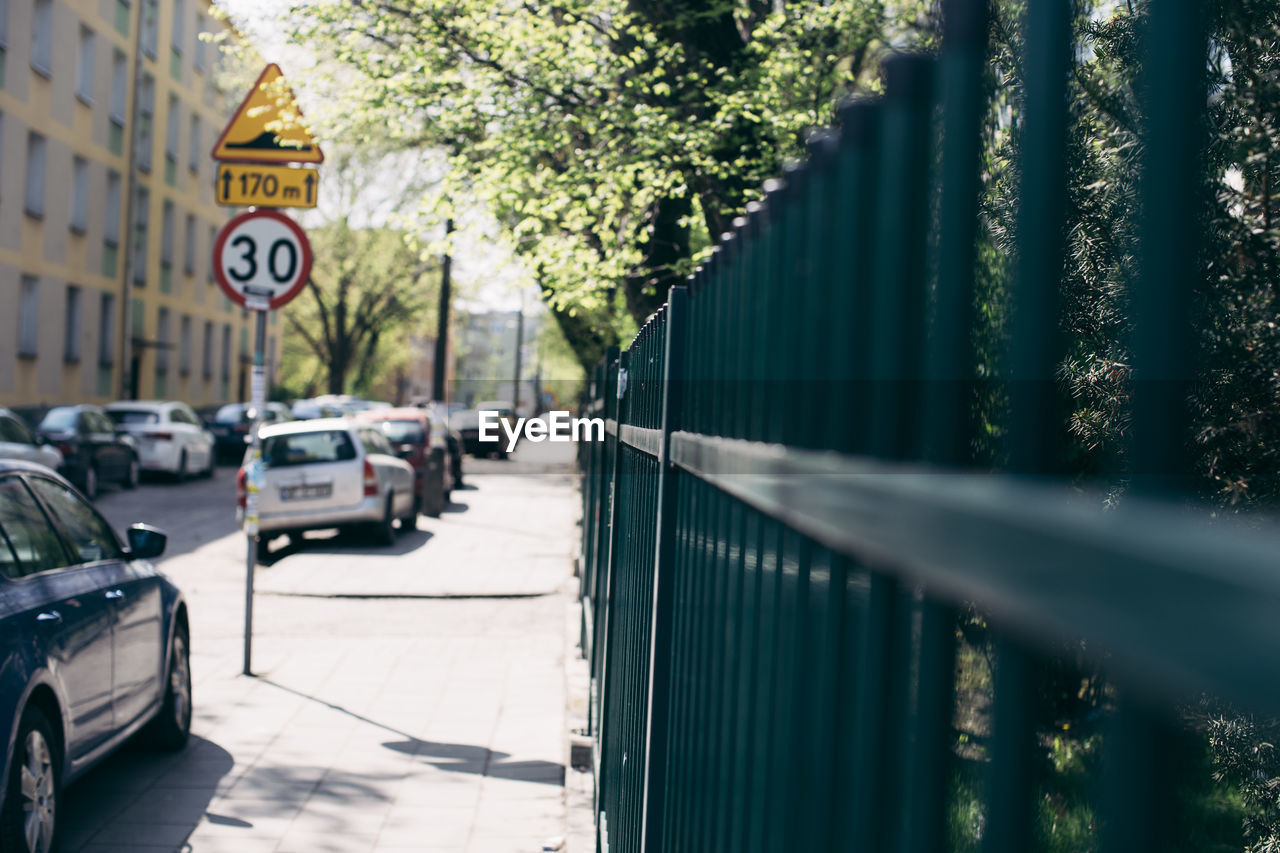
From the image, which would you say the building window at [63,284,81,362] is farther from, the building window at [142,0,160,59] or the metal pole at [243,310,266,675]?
the metal pole at [243,310,266,675]

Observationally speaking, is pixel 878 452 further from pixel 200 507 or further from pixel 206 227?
pixel 206 227

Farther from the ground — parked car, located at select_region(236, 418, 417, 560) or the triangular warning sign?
the triangular warning sign

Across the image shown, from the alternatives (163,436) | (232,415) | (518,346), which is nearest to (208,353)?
(232,415)

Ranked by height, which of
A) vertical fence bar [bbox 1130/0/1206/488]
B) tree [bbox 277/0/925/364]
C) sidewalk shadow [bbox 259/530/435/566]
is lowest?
sidewalk shadow [bbox 259/530/435/566]

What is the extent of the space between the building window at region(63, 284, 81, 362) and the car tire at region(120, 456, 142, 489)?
9220 mm

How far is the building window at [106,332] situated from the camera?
114ft

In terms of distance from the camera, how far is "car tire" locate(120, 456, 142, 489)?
24.9 m

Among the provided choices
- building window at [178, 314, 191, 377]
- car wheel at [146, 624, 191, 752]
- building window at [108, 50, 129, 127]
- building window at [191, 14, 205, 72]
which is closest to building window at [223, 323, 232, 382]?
building window at [178, 314, 191, 377]

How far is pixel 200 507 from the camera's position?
72.5 feet

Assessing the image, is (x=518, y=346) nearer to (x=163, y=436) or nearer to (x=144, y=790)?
(x=163, y=436)

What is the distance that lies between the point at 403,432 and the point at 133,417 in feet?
27.3

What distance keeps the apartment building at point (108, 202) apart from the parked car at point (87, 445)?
6.45 metres

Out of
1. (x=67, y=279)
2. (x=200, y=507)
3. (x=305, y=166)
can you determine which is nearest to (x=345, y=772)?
(x=305, y=166)

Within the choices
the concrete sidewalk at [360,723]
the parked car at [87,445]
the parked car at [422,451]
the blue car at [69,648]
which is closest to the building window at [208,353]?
the parked car at [87,445]
